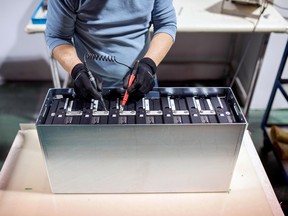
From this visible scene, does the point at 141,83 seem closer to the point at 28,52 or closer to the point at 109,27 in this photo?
the point at 109,27

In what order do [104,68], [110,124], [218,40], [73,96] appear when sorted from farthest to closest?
[218,40] < [104,68] < [73,96] < [110,124]

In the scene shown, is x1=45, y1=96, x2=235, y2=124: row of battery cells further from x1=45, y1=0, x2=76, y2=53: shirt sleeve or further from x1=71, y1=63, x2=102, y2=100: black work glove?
x1=45, y1=0, x2=76, y2=53: shirt sleeve

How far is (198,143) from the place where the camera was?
71 centimetres

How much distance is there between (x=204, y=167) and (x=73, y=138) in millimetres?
342

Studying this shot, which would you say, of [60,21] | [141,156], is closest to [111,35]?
[60,21]

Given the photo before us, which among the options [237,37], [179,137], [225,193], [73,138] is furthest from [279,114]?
[73,138]

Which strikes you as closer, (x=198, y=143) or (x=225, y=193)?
(x=198, y=143)

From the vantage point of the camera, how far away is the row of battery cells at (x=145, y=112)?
2.35ft

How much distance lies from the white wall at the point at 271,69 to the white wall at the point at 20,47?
66.2 inches

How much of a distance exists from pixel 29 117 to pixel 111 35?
4.71 ft

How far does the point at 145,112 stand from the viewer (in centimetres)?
74

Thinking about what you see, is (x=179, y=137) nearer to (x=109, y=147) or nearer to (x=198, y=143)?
(x=198, y=143)

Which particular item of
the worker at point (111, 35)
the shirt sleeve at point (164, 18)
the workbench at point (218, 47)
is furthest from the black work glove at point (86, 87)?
the workbench at point (218, 47)

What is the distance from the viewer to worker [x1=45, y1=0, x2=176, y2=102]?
882 mm
